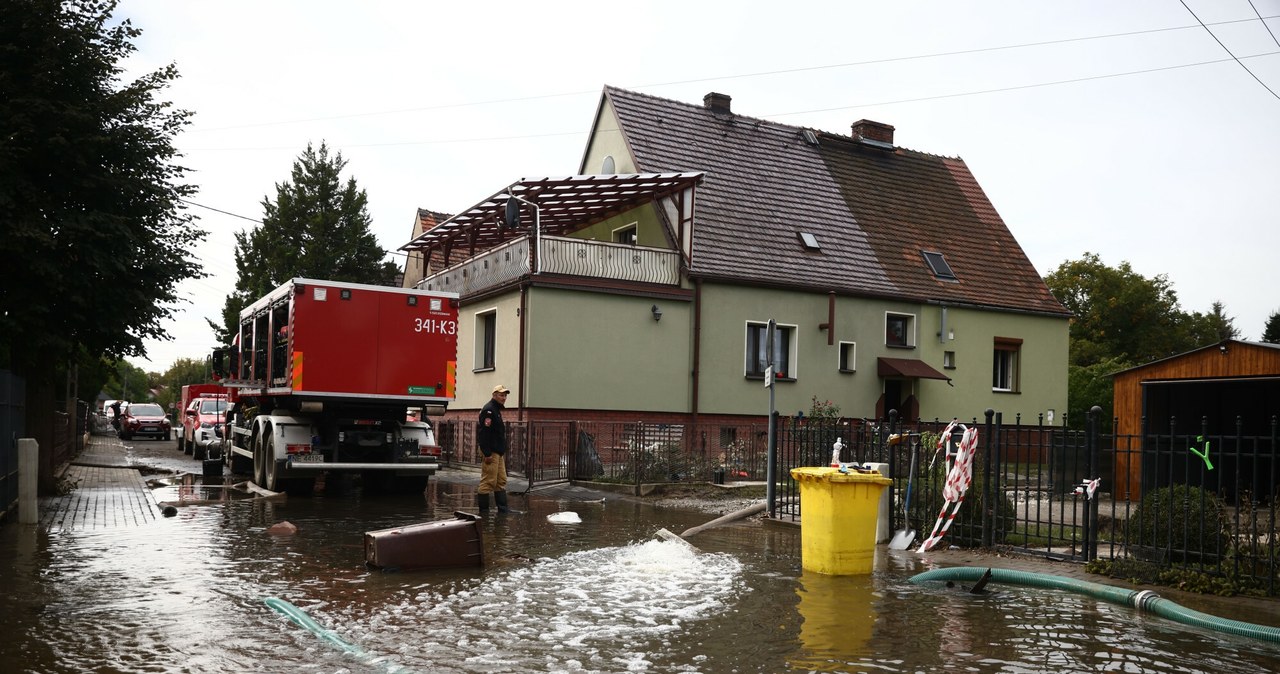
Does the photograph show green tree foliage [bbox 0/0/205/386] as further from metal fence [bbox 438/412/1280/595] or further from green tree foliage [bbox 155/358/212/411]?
green tree foliage [bbox 155/358/212/411]

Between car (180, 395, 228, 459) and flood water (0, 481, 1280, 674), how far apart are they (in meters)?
18.9

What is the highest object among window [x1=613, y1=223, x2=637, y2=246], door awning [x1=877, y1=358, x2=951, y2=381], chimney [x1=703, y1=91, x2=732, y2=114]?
chimney [x1=703, y1=91, x2=732, y2=114]

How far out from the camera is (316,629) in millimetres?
6848

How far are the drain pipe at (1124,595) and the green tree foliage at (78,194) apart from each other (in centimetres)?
1256

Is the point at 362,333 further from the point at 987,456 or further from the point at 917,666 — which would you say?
the point at 917,666

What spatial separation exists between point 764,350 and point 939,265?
7.53 metres

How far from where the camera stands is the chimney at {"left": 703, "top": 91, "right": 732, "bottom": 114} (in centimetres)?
3469

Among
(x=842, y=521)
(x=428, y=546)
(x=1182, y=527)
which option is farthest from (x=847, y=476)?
(x=428, y=546)

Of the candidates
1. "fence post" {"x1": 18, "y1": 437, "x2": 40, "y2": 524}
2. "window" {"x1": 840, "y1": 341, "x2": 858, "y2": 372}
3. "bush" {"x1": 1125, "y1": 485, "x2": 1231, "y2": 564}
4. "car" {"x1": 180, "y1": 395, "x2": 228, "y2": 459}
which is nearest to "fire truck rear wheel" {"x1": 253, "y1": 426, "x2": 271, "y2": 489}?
"fence post" {"x1": 18, "y1": 437, "x2": 40, "y2": 524}

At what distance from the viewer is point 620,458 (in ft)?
72.0

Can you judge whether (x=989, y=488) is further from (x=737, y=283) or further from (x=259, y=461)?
(x=737, y=283)

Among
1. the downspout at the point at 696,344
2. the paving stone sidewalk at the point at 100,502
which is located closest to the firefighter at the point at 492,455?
the paving stone sidewalk at the point at 100,502

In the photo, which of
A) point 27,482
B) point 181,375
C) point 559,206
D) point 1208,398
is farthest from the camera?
point 181,375

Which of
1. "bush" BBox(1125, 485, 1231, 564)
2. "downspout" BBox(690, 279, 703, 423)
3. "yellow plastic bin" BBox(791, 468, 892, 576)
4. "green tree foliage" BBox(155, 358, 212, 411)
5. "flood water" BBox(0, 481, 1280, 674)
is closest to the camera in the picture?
"flood water" BBox(0, 481, 1280, 674)
